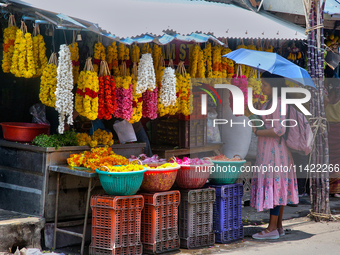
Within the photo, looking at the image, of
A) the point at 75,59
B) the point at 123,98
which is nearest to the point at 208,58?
the point at 123,98

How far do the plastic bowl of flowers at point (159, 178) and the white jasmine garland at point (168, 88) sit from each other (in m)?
1.04

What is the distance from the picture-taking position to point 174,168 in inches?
219

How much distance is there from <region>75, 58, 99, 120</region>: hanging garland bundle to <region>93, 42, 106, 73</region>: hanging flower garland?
234 millimetres

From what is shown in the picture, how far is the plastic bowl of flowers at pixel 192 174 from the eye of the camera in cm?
579

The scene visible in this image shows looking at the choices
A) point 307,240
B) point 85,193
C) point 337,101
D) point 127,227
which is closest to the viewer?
point 127,227

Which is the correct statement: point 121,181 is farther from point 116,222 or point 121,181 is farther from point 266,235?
point 266,235

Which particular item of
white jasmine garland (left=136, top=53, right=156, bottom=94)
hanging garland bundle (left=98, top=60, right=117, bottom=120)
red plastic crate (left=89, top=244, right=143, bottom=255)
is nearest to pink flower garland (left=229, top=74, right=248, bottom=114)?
white jasmine garland (left=136, top=53, right=156, bottom=94)

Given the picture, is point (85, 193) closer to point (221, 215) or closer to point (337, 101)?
point (221, 215)

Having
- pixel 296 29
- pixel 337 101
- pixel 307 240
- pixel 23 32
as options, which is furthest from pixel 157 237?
pixel 337 101

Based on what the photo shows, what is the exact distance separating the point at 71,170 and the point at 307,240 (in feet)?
11.1

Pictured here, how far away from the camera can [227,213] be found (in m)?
6.12

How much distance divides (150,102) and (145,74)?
16.9 inches

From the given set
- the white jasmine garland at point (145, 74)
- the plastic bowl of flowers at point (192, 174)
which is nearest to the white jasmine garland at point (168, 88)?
the white jasmine garland at point (145, 74)

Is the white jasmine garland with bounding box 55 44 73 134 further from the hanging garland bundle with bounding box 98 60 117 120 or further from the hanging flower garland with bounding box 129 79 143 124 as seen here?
the hanging flower garland with bounding box 129 79 143 124
